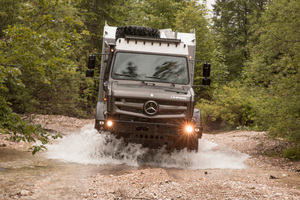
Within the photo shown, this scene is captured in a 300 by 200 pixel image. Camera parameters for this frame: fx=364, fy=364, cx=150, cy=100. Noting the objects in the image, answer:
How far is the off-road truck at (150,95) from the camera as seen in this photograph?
341 inches

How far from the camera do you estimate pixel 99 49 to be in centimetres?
3453

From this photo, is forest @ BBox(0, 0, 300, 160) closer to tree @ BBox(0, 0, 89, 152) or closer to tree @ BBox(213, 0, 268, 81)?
tree @ BBox(0, 0, 89, 152)

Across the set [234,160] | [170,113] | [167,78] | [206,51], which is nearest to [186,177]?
[170,113]

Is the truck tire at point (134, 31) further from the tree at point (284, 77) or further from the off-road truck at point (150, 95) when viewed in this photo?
the tree at point (284, 77)

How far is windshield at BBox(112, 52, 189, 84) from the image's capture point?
941 cm

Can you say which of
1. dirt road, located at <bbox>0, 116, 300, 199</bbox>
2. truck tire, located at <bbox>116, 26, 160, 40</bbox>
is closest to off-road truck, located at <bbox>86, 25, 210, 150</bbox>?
dirt road, located at <bbox>0, 116, 300, 199</bbox>

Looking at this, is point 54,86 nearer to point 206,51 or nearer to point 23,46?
point 23,46

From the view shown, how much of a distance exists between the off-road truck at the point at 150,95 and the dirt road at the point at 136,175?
71 centimetres

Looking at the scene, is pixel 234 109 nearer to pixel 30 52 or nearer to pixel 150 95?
pixel 150 95

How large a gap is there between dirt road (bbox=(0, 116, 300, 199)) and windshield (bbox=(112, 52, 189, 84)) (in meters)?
1.91

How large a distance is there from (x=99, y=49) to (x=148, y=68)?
25810mm

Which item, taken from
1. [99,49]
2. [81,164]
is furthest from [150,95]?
[99,49]

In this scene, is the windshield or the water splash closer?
the windshield

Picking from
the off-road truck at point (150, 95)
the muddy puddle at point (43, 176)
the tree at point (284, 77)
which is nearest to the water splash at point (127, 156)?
the off-road truck at point (150, 95)
